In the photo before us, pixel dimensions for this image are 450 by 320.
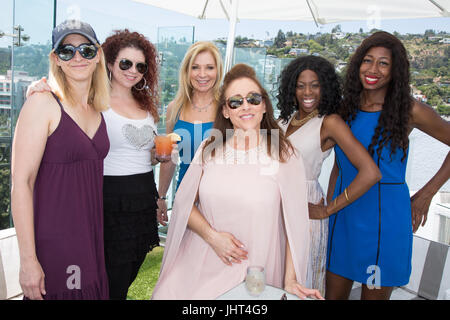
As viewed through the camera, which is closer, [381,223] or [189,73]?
[381,223]

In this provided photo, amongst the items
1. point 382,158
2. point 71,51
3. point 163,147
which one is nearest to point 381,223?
point 382,158

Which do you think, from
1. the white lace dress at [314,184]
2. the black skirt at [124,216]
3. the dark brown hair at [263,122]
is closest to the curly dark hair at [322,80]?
the white lace dress at [314,184]

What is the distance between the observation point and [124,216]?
2059mm

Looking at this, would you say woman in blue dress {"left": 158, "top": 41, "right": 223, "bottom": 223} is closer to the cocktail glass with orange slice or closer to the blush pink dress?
the cocktail glass with orange slice

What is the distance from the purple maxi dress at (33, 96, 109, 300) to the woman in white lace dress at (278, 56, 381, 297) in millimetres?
1229

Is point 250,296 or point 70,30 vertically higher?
point 70,30

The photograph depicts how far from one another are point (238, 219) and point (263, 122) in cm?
59

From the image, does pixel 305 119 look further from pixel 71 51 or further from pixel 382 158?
pixel 71 51

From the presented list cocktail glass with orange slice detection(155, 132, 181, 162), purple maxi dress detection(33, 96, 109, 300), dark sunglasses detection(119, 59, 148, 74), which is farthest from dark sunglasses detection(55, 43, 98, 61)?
cocktail glass with orange slice detection(155, 132, 181, 162)

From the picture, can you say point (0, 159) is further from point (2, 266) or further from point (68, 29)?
point (68, 29)

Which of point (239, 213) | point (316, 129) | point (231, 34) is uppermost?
point (231, 34)

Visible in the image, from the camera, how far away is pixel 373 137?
6.91 ft

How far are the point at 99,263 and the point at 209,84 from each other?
1506mm
